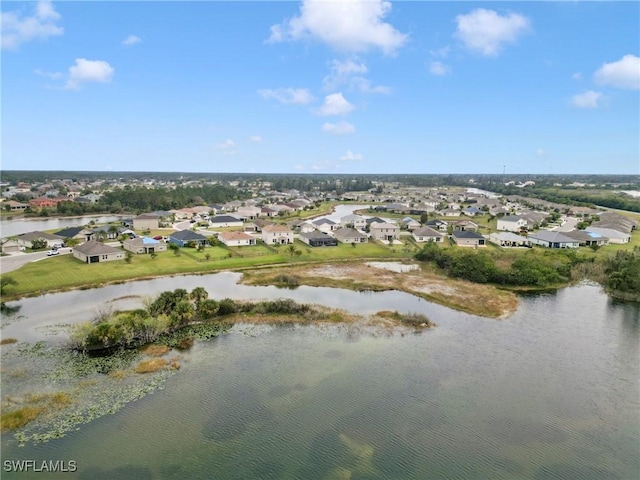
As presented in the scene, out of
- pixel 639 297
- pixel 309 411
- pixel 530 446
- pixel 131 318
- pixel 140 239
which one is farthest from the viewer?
pixel 140 239

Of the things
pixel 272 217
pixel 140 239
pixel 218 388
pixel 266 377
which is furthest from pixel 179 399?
pixel 272 217

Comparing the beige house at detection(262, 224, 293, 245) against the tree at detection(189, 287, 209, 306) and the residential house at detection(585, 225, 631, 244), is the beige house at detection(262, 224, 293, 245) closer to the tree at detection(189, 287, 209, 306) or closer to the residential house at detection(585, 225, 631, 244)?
the tree at detection(189, 287, 209, 306)

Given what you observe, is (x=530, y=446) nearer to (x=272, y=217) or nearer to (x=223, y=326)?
(x=223, y=326)

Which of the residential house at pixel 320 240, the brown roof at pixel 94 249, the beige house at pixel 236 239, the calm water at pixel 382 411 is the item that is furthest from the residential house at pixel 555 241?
the brown roof at pixel 94 249

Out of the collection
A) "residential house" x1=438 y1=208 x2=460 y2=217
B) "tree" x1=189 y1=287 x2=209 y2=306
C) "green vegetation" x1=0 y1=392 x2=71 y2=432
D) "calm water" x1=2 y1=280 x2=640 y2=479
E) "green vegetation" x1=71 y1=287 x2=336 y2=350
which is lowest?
"calm water" x1=2 y1=280 x2=640 y2=479

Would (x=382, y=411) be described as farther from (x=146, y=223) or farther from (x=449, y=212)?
(x=449, y=212)

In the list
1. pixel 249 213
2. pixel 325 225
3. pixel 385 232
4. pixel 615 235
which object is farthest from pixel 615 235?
pixel 249 213

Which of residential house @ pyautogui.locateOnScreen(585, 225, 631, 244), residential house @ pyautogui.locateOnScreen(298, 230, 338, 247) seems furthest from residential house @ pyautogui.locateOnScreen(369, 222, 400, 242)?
residential house @ pyautogui.locateOnScreen(585, 225, 631, 244)
